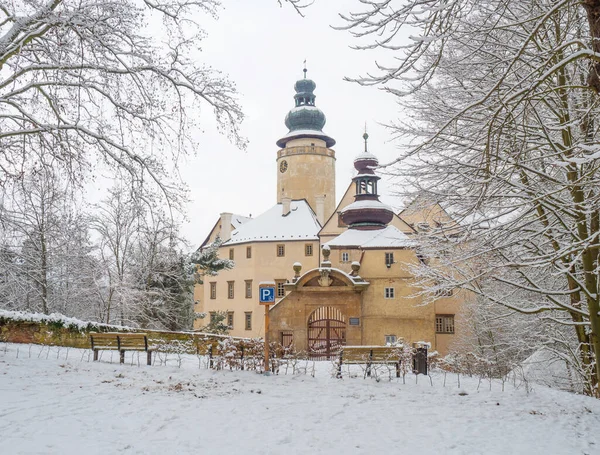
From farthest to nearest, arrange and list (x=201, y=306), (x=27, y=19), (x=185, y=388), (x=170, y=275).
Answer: (x=201, y=306) → (x=170, y=275) → (x=185, y=388) → (x=27, y=19)

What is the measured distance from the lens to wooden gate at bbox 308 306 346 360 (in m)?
28.3

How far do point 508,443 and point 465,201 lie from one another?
431 centimetres

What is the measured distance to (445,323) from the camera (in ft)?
111

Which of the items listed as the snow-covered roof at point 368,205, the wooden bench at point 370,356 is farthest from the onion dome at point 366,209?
the wooden bench at point 370,356

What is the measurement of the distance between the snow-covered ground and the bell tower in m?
40.7

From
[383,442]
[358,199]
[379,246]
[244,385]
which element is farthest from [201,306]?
[383,442]

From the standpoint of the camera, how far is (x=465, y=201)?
999 centimetres

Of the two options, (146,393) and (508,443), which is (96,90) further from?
(508,443)

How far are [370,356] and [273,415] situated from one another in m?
4.89

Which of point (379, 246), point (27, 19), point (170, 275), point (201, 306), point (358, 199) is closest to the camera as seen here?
point (27, 19)

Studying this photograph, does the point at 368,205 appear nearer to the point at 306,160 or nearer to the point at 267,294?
the point at 306,160

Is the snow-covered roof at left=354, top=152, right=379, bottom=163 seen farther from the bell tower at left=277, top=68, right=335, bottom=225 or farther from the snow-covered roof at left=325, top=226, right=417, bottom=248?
the bell tower at left=277, top=68, right=335, bottom=225

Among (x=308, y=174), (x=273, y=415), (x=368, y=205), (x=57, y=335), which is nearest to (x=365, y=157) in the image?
(x=368, y=205)

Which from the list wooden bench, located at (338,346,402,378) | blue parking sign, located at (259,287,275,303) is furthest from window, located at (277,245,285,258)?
blue parking sign, located at (259,287,275,303)
